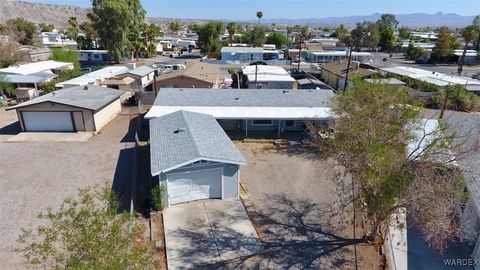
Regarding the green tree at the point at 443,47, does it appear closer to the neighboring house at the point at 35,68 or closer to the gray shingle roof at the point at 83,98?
the gray shingle roof at the point at 83,98

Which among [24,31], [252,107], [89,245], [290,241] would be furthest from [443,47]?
[24,31]

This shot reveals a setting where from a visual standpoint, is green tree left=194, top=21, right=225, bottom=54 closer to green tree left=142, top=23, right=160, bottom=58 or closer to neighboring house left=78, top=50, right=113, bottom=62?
green tree left=142, top=23, right=160, bottom=58

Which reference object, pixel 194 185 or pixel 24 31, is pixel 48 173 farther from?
pixel 24 31

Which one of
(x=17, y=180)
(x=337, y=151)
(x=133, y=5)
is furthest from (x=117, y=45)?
(x=337, y=151)

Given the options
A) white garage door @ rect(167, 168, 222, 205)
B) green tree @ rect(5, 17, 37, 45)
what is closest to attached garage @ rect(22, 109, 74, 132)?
white garage door @ rect(167, 168, 222, 205)

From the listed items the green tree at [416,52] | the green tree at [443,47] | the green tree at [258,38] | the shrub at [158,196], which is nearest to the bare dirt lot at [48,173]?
the shrub at [158,196]

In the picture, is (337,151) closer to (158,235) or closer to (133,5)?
(158,235)
